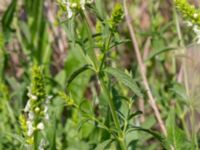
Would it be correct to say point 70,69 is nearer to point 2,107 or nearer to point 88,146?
point 2,107

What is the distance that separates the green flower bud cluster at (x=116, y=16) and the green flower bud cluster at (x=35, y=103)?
0.32 metres

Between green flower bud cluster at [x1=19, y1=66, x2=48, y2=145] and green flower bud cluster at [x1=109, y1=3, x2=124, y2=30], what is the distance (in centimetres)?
32

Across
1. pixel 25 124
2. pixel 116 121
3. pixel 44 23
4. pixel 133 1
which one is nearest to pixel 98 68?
pixel 116 121

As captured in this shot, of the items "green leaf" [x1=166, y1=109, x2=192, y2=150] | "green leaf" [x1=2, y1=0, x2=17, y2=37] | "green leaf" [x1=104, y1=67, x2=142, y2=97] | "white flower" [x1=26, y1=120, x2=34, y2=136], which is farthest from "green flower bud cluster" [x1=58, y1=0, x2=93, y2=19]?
"green leaf" [x1=2, y1=0, x2=17, y2=37]

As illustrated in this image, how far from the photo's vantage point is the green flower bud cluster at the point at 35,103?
4.53 feet

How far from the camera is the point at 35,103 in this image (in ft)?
4.61

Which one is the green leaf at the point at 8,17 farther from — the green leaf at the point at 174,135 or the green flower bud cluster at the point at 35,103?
the green flower bud cluster at the point at 35,103

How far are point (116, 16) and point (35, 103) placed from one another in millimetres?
386

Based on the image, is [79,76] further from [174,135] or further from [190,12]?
[190,12]

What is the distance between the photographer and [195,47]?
2.58m

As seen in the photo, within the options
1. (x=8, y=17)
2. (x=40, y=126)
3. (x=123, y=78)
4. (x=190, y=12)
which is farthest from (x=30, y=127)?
(x=8, y=17)

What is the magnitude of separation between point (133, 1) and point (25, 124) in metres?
2.62

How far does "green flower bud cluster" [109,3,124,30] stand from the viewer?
5.24 feet

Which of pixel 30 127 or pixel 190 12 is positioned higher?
pixel 190 12
